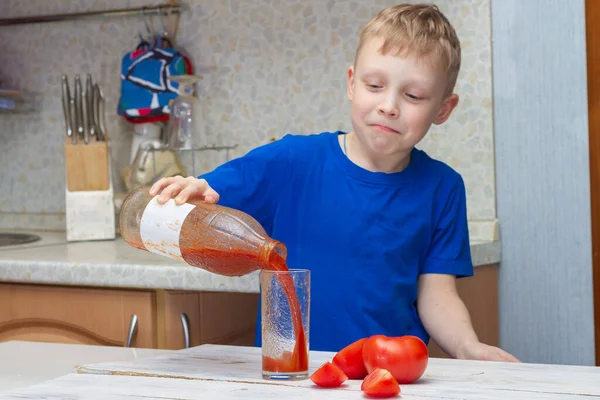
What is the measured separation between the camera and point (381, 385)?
0.87 meters

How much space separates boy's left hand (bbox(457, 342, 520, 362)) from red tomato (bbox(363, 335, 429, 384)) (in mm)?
293

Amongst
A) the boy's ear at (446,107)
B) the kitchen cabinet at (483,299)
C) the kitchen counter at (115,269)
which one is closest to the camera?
the boy's ear at (446,107)

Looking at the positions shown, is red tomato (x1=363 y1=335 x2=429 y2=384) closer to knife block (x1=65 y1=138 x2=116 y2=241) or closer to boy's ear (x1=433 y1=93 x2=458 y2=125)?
boy's ear (x1=433 y1=93 x2=458 y2=125)

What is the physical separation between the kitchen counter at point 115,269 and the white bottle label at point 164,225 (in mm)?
568

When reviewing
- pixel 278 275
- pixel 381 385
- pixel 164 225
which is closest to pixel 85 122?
pixel 164 225

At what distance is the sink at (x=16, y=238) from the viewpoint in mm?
2246

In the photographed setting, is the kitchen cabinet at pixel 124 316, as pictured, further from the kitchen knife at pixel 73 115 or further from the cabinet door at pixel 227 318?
the kitchen knife at pixel 73 115

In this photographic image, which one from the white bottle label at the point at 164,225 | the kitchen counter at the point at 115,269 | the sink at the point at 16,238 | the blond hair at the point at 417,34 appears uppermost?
the blond hair at the point at 417,34

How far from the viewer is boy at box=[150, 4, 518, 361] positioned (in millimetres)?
1331

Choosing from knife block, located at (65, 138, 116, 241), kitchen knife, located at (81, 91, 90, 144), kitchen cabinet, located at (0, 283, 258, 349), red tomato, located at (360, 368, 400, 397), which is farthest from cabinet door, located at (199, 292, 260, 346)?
red tomato, located at (360, 368, 400, 397)

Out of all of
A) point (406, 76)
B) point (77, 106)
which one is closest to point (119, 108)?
point (77, 106)

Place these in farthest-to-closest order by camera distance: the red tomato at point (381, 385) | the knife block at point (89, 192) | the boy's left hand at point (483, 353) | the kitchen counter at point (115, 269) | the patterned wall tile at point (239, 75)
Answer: the knife block at point (89, 192) → the patterned wall tile at point (239, 75) → the kitchen counter at point (115, 269) → the boy's left hand at point (483, 353) → the red tomato at point (381, 385)

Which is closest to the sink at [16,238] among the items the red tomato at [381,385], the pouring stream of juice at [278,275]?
the pouring stream of juice at [278,275]

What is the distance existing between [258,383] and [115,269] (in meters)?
0.81
